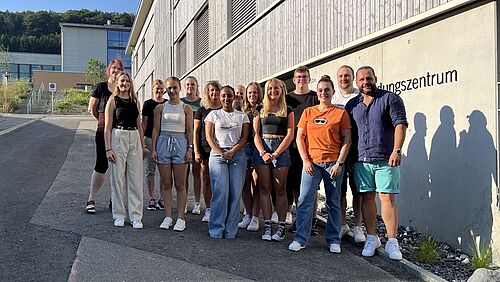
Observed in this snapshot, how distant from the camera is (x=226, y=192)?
20.5 ft

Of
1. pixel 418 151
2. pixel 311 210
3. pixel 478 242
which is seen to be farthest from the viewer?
pixel 418 151

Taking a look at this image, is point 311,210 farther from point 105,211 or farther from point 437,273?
point 105,211

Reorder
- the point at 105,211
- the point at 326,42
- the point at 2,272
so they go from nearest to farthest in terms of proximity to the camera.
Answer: the point at 2,272 < the point at 105,211 < the point at 326,42

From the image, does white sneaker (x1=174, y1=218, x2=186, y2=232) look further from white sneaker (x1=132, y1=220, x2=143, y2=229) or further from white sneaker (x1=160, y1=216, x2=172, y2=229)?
white sneaker (x1=132, y1=220, x2=143, y2=229)

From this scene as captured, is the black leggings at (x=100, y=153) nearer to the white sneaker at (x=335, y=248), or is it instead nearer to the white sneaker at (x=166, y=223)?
the white sneaker at (x=166, y=223)

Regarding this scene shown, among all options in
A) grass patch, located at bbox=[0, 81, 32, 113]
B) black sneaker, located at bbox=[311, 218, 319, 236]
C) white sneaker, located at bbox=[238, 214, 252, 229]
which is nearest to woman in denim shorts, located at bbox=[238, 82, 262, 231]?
white sneaker, located at bbox=[238, 214, 252, 229]

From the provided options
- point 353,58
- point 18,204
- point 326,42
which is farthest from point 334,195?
point 18,204

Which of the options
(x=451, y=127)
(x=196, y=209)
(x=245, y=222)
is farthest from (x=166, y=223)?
(x=451, y=127)

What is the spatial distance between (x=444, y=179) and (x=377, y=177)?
107cm

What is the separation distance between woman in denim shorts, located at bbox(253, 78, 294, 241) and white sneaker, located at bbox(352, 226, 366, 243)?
2.85 ft

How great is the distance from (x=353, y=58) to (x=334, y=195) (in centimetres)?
315

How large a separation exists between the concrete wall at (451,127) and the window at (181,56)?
59.8 feet

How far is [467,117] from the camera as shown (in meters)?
5.65

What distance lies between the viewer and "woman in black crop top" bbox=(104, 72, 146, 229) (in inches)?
257
